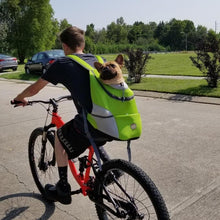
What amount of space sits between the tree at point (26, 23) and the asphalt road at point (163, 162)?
33550 mm

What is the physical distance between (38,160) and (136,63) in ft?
30.5

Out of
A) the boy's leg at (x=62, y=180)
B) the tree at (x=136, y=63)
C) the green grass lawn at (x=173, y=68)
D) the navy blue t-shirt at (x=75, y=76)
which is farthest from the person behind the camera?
the green grass lawn at (x=173, y=68)

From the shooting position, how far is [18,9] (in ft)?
128

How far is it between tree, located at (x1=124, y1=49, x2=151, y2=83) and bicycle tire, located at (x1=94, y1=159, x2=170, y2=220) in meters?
9.95

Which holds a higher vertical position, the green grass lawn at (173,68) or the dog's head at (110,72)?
the dog's head at (110,72)

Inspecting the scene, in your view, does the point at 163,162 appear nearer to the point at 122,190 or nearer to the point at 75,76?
the point at 122,190

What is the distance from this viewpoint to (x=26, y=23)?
3875cm

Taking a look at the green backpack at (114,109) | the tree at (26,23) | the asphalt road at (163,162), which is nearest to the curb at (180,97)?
the asphalt road at (163,162)

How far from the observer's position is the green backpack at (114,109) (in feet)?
7.23

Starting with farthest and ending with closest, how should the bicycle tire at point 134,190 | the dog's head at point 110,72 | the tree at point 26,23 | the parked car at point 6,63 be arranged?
the tree at point 26,23
the parked car at point 6,63
the dog's head at point 110,72
the bicycle tire at point 134,190

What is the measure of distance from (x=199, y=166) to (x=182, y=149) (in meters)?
0.67

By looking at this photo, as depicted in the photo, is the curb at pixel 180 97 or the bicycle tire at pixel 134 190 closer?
the bicycle tire at pixel 134 190

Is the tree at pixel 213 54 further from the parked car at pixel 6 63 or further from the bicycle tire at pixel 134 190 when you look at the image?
the parked car at pixel 6 63

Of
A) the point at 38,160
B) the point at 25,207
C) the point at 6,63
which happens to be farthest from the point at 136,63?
the point at 6,63
